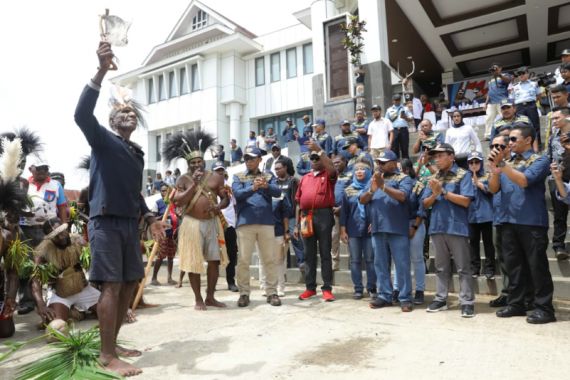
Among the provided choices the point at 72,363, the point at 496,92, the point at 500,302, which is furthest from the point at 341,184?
the point at 496,92

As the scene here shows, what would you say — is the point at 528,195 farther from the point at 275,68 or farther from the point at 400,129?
the point at 275,68

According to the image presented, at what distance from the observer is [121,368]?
3000 millimetres

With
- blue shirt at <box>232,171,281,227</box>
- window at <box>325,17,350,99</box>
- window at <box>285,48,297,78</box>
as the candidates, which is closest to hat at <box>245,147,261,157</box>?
blue shirt at <box>232,171,281,227</box>

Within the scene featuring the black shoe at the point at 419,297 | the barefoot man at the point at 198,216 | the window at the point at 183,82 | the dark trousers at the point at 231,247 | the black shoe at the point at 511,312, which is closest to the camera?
the black shoe at the point at 511,312

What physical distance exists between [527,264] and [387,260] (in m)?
1.48

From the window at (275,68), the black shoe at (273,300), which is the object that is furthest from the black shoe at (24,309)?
the window at (275,68)

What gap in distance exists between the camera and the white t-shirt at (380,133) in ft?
30.1

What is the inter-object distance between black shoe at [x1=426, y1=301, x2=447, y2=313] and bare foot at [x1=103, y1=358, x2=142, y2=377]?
3.11 metres

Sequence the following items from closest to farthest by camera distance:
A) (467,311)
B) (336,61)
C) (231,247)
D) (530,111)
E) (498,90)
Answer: (467,311) < (231,247) < (530,111) < (498,90) < (336,61)

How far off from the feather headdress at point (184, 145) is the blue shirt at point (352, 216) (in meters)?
2.06

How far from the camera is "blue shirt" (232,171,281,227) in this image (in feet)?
18.2

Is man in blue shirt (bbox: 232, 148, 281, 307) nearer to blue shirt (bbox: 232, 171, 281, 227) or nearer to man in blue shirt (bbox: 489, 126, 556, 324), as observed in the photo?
blue shirt (bbox: 232, 171, 281, 227)

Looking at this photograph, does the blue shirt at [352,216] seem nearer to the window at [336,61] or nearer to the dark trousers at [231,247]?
the dark trousers at [231,247]

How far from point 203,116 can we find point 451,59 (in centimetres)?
1335
